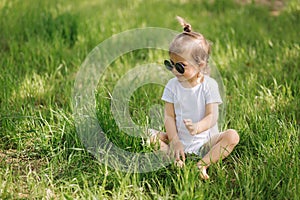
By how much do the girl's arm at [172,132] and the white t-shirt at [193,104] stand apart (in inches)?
1.4

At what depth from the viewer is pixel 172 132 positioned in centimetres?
281

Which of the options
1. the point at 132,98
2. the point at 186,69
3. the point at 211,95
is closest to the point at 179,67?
the point at 186,69

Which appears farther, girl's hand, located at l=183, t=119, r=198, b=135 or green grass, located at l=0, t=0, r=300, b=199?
girl's hand, located at l=183, t=119, r=198, b=135

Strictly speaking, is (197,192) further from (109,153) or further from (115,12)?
(115,12)

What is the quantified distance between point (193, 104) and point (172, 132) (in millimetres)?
193

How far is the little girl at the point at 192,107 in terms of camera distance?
269 centimetres

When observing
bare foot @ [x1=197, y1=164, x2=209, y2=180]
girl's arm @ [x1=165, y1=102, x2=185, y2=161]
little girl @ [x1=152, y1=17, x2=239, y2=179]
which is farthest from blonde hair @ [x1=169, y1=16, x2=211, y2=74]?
bare foot @ [x1=197, y1=164, x2=209, y2=180]

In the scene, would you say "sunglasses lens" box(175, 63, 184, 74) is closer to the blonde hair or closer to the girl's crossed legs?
the blonde hair

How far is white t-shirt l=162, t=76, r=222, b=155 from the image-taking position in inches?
110

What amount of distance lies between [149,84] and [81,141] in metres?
0.93

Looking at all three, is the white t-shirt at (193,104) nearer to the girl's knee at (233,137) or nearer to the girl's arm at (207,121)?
the girl's arm at (207,121)

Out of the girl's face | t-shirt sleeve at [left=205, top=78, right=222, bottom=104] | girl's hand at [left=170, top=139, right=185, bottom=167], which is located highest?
the girl's face

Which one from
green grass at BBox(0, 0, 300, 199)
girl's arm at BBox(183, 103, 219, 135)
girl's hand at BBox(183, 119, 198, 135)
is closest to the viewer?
green grass at BBox(0, 0, 300, 199)

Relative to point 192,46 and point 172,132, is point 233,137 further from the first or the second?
point 192,46
